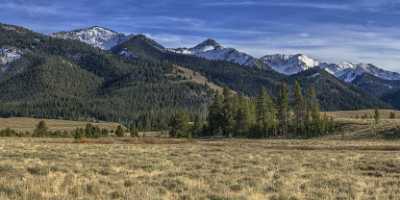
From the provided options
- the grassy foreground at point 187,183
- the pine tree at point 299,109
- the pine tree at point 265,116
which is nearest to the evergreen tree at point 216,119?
the pine tree at point 265,116

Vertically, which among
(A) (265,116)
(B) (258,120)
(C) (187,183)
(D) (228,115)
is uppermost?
(D) (228,115)

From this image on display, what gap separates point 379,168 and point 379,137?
6689 centimetres

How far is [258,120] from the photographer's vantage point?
12331 cm

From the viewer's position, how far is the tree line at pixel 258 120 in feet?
382

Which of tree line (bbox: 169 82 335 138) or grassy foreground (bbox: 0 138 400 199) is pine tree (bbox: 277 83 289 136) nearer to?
tree line (bbox: 169 82 335 138)

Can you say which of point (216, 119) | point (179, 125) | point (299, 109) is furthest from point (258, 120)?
point (179, 125)

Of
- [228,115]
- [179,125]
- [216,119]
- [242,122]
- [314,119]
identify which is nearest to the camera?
[242,122]

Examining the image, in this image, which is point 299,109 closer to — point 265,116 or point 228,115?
point 265,116

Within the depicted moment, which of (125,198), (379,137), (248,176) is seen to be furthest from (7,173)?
(379,137)

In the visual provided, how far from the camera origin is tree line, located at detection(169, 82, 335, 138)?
382ft

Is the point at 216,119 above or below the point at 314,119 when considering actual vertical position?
below

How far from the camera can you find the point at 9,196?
52.9ft

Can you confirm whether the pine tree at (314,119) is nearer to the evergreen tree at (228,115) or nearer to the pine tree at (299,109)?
the pine tree at (299,109)

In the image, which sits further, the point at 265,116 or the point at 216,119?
the point at 265,116
